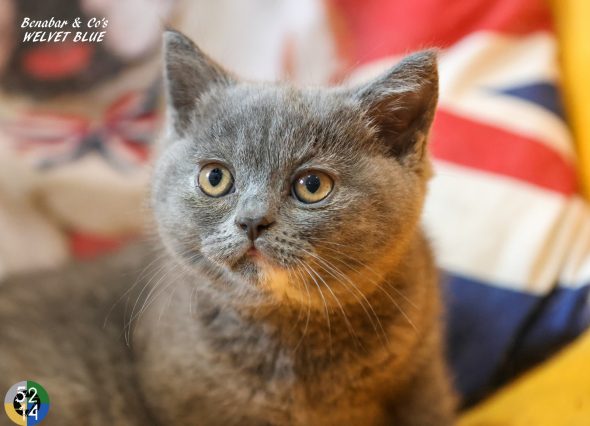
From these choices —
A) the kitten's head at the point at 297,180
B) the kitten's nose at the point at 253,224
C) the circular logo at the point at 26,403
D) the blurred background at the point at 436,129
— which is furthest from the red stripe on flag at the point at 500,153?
the circular logo at the point at 26,403

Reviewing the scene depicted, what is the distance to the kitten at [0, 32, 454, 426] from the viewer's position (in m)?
0.96

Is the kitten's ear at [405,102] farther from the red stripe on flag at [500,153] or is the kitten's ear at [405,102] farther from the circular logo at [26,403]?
the circular logo at [26,403]

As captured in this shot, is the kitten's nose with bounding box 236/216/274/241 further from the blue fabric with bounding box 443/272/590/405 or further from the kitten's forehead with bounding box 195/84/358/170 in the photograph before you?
the blue fabric with bounding box 443/272/590/405

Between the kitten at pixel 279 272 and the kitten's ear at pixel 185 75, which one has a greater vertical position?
the kitten's ear at pixel 185 75

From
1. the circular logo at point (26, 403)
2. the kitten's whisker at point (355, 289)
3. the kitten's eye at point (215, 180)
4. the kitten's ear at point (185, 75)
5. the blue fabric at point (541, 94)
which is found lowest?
the circular logo at point (26, 403)

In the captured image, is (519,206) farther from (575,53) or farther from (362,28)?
(362,28)

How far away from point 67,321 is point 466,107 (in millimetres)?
1000

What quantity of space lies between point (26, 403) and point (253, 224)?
0.55 m

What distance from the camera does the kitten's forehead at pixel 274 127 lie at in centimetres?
97

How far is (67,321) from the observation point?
1.30 m

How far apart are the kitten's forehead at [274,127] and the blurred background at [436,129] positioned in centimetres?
36

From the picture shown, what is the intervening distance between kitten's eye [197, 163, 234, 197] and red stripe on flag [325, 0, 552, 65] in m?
0.68

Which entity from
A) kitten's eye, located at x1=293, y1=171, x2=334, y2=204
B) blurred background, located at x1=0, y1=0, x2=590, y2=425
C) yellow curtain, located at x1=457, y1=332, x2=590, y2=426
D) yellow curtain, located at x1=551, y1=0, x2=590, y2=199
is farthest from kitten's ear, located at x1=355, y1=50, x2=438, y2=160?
yellow curtain, located at x1=551, y1=0, x2=590, y2=199

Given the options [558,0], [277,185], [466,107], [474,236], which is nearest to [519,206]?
[474,236]
